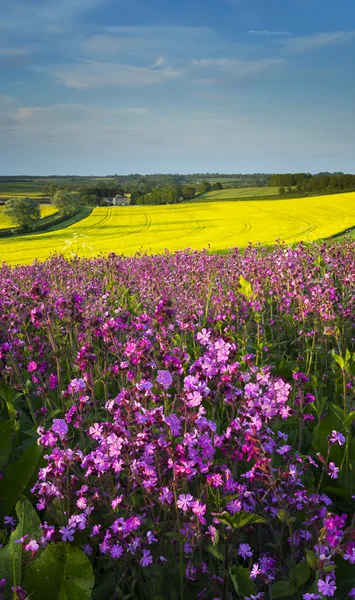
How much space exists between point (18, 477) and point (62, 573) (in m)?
1.09

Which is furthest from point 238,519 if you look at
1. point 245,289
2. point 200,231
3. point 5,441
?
point 200,231

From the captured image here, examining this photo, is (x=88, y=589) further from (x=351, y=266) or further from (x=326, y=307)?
(x=351, y=266)

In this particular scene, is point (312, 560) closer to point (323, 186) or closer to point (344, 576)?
point (344, 576)

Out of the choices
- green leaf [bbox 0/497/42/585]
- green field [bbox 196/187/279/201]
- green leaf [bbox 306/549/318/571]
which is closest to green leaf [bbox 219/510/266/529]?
green leaf [bbox 306/549/318/571]

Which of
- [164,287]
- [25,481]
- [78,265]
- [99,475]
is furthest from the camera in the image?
[78,265]

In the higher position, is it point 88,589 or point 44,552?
point 44,552

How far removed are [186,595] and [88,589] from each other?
0.65 m

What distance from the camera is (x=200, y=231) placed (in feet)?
129

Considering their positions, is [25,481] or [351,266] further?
[351,266]

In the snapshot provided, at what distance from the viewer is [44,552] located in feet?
6.88

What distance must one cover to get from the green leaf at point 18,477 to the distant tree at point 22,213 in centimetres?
5827

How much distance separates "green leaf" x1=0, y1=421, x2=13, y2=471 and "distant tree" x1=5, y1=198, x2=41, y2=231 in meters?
57.9

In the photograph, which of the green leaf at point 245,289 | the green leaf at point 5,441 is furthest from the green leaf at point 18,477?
the green leaf at point 245,289

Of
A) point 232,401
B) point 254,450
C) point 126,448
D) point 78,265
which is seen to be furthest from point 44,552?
point 78,265
